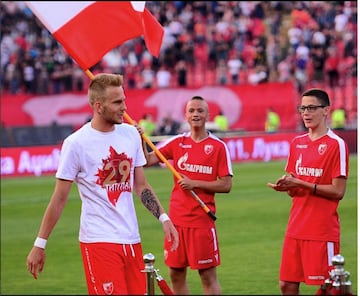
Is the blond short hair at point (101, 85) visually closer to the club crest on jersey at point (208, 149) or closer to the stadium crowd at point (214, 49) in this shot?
the club crest on jersey at point (208, 149)

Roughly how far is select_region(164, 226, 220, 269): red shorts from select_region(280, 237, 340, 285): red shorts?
1.15 m

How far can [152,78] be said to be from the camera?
119 ft

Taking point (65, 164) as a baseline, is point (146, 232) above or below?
below

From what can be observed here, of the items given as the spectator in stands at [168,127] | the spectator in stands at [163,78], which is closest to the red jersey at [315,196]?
the spectator in stands at [168,127]

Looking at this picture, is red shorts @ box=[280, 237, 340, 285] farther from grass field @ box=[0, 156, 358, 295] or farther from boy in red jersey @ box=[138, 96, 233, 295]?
grass field @ box=[0, 156, 358, 295]

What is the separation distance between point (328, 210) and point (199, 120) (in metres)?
1.63

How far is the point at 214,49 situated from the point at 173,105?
18.8 ft

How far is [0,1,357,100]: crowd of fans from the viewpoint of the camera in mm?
35844

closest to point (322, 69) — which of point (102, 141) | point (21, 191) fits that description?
point (21, 191)

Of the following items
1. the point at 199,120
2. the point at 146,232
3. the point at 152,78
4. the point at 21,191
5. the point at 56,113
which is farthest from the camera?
the point at 152,78

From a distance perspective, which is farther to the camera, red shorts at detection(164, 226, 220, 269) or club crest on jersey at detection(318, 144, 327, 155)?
red shorts at detection(164, 226, 220, 269)

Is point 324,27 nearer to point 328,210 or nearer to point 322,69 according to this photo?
point 322,69

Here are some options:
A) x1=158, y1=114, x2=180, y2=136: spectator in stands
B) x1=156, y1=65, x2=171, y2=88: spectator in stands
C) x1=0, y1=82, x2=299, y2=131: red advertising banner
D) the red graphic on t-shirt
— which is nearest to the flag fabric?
the red graphic on t-shirt

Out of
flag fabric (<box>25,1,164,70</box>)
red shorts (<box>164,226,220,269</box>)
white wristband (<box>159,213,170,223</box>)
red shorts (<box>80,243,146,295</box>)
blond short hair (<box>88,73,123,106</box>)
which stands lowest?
red shorts (<box>164,226,220,269</box>)
